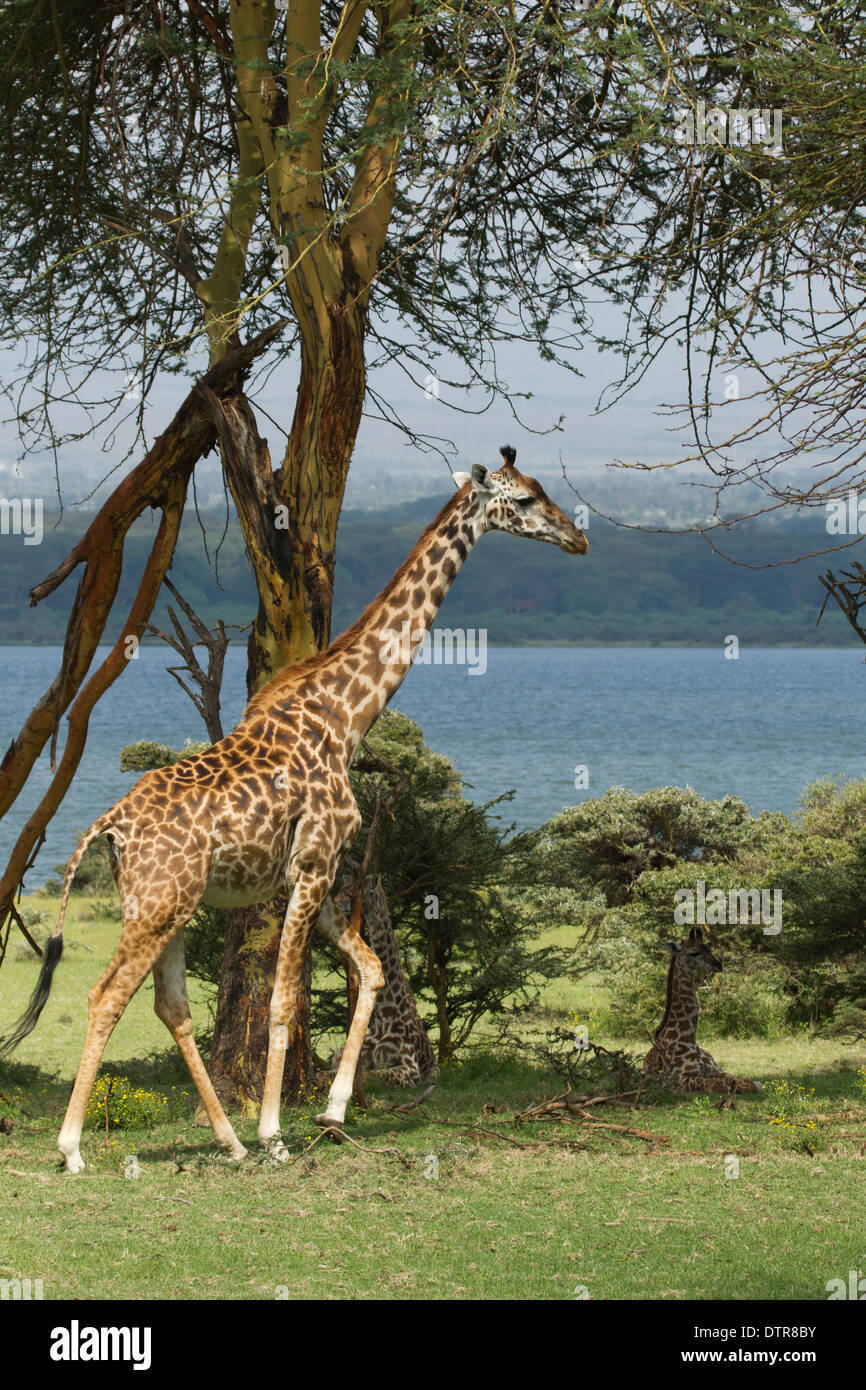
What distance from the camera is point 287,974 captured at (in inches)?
313

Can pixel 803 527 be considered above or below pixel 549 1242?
above

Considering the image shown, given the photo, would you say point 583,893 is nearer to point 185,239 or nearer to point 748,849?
point 748,849

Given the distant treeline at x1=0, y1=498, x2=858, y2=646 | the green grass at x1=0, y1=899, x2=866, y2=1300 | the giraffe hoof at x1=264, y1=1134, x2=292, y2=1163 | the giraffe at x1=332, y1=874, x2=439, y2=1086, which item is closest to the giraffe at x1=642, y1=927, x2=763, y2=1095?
the green grass at x1=0, y1=899, x2=866, y2=1300

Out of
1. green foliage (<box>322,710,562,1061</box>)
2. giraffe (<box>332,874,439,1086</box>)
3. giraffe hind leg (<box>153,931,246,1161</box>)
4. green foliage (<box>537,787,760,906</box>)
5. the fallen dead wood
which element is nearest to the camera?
giraffe hind leg (<box>153,931,246,1161</box>)

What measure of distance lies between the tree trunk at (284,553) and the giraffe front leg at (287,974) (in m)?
1.78

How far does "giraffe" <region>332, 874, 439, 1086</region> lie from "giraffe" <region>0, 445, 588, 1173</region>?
2518 millimetres

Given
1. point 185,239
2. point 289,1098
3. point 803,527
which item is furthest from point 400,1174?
point 803,527

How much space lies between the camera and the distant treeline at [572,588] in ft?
406

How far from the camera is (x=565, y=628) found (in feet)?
477

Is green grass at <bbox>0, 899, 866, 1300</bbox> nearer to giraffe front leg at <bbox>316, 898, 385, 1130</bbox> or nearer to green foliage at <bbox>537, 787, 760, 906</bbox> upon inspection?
giraffe front leg at <bbox>316, 898, 385, 1130</bbox>

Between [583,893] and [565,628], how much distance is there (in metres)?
131

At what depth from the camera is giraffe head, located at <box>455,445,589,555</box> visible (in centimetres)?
838

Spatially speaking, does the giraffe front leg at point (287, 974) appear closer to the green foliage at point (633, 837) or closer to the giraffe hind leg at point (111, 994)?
the giraffe hind leg at point (111, 994)

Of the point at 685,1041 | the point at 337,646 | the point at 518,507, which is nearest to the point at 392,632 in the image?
the point at 337,646
